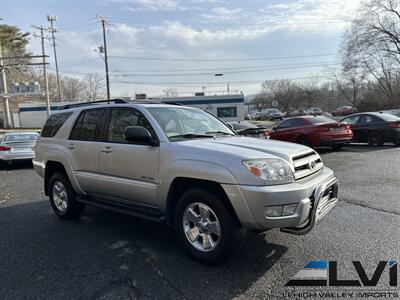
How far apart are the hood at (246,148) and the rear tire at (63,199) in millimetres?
2606

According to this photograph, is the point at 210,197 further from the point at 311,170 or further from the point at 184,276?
the point at 311,170

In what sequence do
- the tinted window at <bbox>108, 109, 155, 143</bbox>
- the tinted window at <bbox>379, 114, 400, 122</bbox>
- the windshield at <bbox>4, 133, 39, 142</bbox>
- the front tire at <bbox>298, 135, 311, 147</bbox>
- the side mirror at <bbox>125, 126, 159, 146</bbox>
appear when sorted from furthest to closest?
the tinted window at <bbox>379, 114, 400, 122</bbox>
the front tire at <bbox>298, 135, 311, 147</bbox>
the windshield at <bbox>4, 133, 39, 142</bbox>
the tinted window at <bbox>108, 109, 155, 143</bbox>
the side mirror at <bbox>125, 126, 159, 146</bbox>

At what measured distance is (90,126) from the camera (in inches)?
213

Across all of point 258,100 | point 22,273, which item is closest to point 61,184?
point 22,273

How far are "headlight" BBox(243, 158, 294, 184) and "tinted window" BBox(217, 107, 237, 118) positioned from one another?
1905 inches

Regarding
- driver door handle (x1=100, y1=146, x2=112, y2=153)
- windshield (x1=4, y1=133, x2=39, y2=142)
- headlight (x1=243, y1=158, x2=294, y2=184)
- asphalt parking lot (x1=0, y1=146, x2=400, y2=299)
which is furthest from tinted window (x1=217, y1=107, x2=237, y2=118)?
Answer: headlight (x1=243, y1=158, x2=294, y2=184)

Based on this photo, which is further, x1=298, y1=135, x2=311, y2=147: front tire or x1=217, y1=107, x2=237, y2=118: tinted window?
x1=217, y1=107, x2=237, y2=118: tinted window

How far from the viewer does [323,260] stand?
3.92 metres

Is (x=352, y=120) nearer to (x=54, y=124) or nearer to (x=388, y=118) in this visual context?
(x=388, y=118)

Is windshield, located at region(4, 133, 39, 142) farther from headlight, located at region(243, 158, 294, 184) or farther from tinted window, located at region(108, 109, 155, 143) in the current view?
headlight, located at region(243, 158, 294, 184)

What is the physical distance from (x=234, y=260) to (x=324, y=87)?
9378cm

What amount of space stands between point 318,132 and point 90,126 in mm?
9696

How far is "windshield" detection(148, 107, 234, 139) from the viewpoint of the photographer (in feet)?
14.9

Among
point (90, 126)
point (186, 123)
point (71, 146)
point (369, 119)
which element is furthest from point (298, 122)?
point (71, 146)
